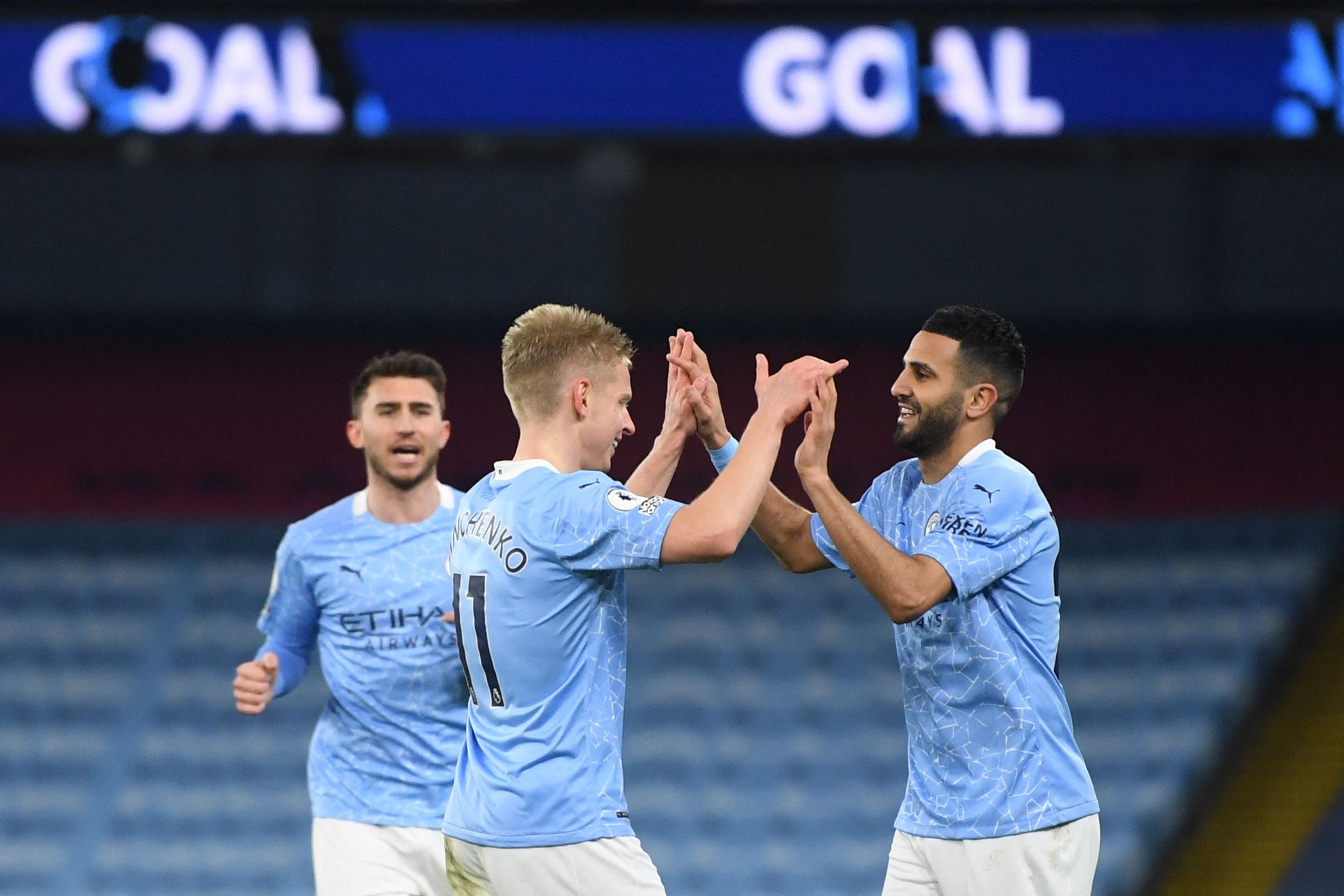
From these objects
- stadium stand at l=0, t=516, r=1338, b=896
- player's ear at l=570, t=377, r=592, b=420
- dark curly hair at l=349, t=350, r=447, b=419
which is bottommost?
stadium stand at l=0, t=516, r=1338, b=896

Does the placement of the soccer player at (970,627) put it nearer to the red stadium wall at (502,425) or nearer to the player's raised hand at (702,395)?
the player's raised hand at (702,395)

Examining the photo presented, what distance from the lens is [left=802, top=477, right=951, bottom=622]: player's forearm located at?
3.67 metres

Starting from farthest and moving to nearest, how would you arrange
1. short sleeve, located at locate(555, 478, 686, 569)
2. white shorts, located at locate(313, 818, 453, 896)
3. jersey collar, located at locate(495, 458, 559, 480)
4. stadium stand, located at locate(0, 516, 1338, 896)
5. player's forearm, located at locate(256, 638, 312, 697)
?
stadium stand, located at locate(0, 516, 1338, 896) < player's forearm, located at locate(256, 638, 312, 697) < white shorts, located at locate(313, 818, 453, 896) < jersey collar, located at locate(495, 458, 559, 480) < short sleeve, located at locate(555, 478, 686, 569)

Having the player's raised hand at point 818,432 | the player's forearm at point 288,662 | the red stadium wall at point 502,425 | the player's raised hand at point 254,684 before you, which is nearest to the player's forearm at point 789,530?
the player's raised hand at point 818,432

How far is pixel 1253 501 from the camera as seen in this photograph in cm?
1080

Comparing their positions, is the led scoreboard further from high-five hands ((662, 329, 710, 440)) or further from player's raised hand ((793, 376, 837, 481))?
player's raised hand ((793, 376, 837, 481))

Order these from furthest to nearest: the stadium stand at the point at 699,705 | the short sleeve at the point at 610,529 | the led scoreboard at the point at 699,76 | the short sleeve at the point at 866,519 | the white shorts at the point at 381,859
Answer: the stadium stand at the point at 699,705 < the led scoreboard at the point at 699,76 < the white shorts at the point at 381,859 < the short sleeve at the point at 866,519 < the short sleeve at the point at 610,529

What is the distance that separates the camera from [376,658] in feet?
15.6

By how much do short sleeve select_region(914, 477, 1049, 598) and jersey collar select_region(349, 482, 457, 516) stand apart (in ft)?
5.68

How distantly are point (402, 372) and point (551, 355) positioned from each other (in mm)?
1495

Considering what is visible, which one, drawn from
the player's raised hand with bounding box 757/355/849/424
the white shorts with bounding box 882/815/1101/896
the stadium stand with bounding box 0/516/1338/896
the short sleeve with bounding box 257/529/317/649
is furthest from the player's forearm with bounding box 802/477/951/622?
the stadium stand with bounding box 0/516/1338/896

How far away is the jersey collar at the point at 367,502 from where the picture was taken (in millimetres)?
5082

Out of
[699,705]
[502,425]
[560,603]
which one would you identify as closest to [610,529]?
[560,603]

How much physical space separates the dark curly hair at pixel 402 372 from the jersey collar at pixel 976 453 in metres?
1.71
